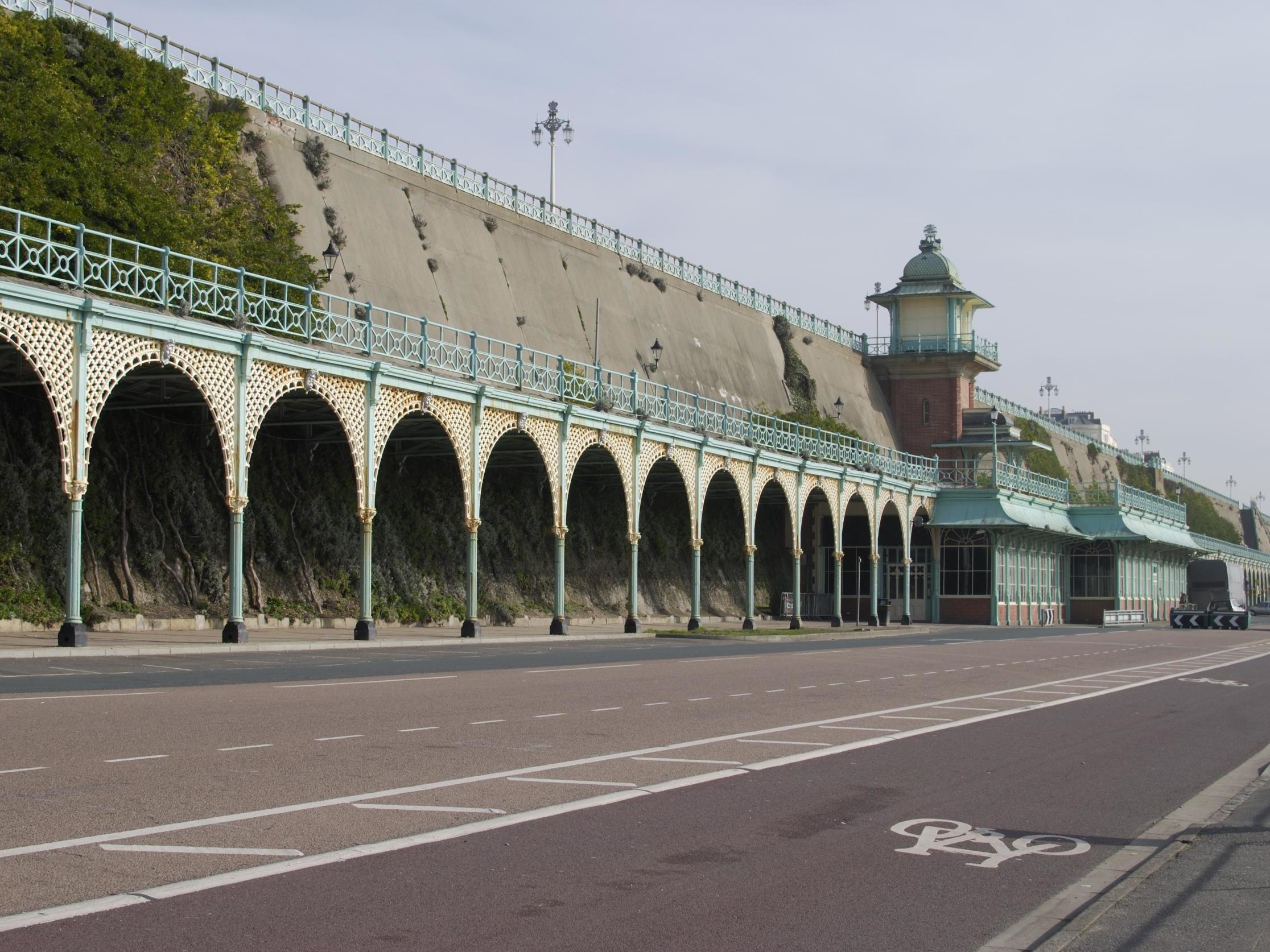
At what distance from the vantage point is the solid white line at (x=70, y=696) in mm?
14703

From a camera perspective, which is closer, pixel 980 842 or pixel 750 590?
pixel 980 842

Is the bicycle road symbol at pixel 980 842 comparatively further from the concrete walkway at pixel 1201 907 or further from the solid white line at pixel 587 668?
the solid white line at pixel 587 668

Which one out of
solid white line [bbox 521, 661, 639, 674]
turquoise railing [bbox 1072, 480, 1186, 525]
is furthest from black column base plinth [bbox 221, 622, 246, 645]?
turquoise railing [bbox 1072, 480, 1186, 525]

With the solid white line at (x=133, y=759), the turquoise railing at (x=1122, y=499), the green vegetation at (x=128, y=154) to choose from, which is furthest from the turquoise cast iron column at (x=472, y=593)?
the turquoise railing at (x=1122, y=499)

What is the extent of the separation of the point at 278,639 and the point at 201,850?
2062cm

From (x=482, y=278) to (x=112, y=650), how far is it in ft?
101

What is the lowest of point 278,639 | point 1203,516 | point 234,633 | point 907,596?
point 278,639

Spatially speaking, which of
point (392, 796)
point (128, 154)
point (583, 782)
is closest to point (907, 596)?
point (128, 154)

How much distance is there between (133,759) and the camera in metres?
10.6

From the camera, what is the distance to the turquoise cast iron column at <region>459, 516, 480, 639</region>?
31797 millimetres

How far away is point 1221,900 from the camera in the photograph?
708 centimetres

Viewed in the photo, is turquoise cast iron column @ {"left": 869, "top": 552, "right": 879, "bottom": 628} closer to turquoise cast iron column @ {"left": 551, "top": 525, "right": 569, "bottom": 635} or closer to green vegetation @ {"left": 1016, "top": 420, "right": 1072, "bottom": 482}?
turquoise cast iron column @ {"left": 551, "top": 525, "right": 569, "bottom": 635}

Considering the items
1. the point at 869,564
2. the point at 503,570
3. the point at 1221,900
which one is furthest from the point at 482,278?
the point at 1221,900

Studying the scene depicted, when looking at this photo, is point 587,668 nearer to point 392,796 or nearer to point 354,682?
point 354,682
